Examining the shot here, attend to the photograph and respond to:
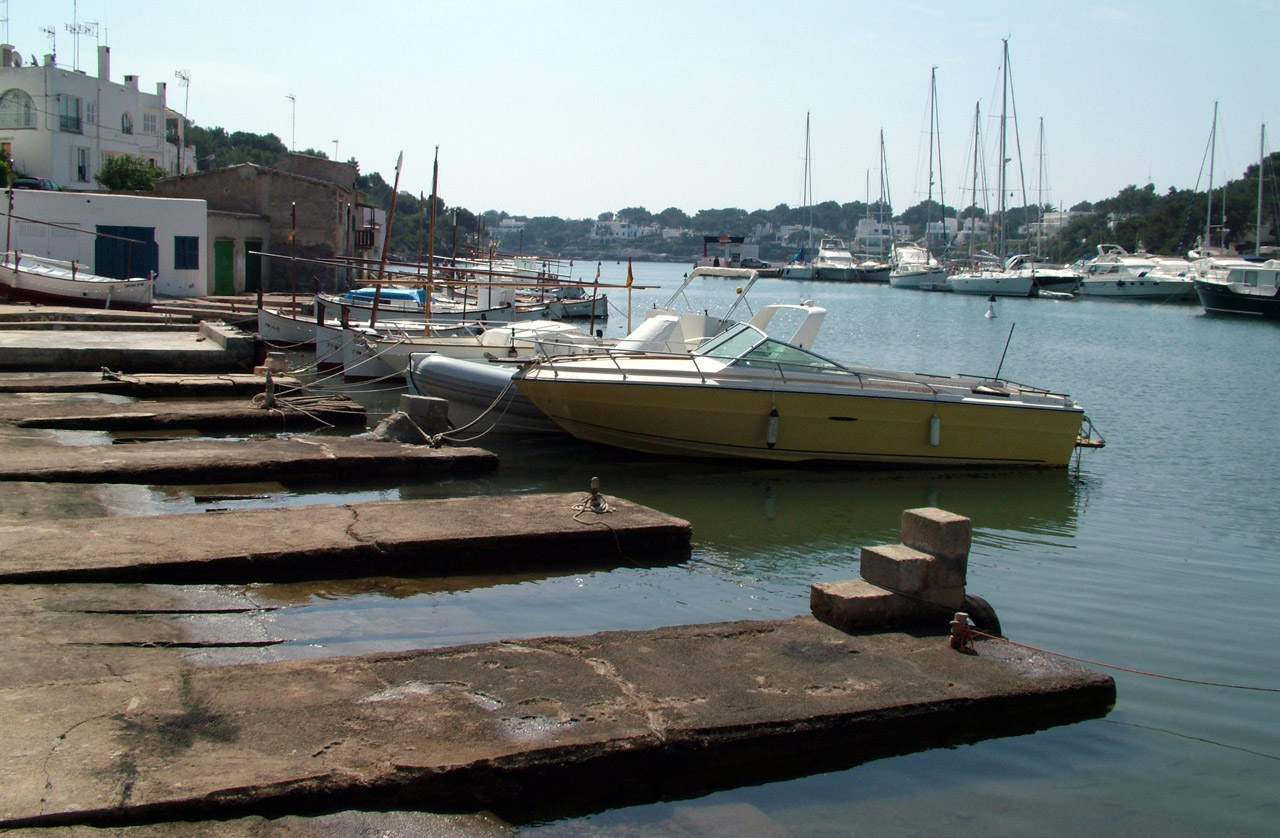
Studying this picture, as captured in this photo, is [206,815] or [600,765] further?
[600,765]

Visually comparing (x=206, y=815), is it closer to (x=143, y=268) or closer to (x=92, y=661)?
(x=92, y=661)

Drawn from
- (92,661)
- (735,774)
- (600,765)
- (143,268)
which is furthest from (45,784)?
(143,268)

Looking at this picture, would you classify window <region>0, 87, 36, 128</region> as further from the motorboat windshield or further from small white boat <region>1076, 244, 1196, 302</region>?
small white boat <region>1076, 244, 1196, 302</region>

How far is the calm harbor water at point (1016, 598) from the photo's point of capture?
5.87m

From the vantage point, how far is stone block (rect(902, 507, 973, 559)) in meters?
7.39

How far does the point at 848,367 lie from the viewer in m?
15.1

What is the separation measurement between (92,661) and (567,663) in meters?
2.76

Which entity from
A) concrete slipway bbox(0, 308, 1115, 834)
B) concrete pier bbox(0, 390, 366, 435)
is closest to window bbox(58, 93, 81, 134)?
concrete pier bbox(0, 390, 366, 435)

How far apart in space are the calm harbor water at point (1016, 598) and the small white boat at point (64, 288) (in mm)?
9861

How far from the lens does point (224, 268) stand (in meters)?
36.0

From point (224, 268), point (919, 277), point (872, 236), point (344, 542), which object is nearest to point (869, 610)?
point (344, 542)

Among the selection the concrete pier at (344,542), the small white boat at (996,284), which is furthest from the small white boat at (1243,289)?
the concrete pier at (344,542)

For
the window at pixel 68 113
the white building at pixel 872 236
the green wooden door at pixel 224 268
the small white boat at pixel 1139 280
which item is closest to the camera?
the green wooden door at pixel 224 268

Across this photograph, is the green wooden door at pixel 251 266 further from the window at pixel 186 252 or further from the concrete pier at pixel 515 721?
the concrete pier at pixel 515 721
